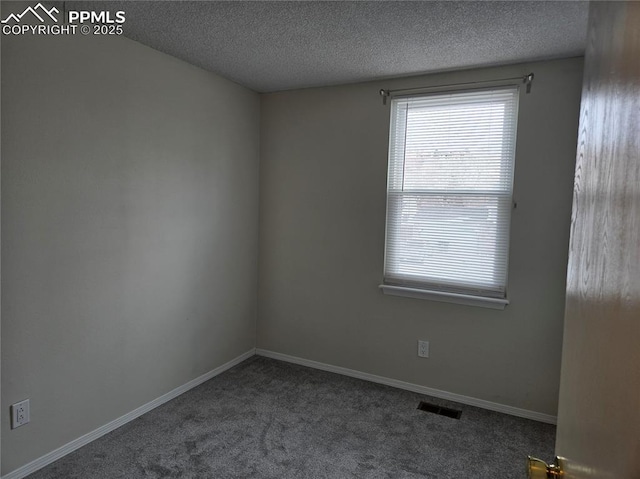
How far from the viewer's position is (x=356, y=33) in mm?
2336

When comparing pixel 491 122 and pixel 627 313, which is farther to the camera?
pixel 491 122

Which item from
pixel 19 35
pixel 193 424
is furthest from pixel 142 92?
pixel 193 424

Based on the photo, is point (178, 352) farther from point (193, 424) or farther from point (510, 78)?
point (510, 78)

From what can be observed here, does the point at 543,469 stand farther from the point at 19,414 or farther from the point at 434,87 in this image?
the point at 434,87

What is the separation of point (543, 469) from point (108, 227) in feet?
8.10

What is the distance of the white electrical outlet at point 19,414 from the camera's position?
2.03m

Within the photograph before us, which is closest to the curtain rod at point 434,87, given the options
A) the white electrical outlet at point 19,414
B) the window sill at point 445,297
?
the window sill at point 445,297

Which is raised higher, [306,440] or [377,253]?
[377,253]

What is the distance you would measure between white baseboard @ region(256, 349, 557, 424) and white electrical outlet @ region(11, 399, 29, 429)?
2046 millimetres

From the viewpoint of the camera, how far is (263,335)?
152 inches

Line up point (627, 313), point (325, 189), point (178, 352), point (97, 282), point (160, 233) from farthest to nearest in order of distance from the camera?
point (325, 189) < point (178, 352) < point (160, 233) < point (97, 282) < point (627, 313)

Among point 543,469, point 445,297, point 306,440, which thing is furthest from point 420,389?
point 543,469

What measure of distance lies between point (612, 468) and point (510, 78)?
9.43ft

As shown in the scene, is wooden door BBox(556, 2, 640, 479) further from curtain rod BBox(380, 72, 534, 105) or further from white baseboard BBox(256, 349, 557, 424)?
white baseboard BBox(256, 349, 557, 424)
